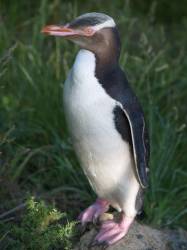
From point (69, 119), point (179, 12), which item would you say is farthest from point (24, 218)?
point (179, 12)

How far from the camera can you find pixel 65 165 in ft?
14.4

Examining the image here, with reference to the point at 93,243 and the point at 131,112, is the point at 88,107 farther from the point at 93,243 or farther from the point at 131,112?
the point at 93,243

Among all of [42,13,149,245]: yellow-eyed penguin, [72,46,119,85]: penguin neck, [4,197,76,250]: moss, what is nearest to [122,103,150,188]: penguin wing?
[42,13,149,245]: yellow-eyed penguin

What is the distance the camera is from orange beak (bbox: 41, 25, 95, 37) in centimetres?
327

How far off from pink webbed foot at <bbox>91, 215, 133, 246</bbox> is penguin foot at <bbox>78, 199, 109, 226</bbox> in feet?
0.38

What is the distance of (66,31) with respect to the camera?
3.29 metres

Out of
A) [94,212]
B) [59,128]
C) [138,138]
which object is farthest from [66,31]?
[59,128]

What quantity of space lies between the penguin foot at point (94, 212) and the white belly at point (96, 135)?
0.21m

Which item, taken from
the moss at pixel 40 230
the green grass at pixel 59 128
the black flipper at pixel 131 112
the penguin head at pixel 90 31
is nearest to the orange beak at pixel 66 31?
the penguin head at pixel 90 31

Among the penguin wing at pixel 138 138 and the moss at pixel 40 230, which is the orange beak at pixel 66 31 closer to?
the penguin wing at pixel 138 138

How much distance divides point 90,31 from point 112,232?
990 mm

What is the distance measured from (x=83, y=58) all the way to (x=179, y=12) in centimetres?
428

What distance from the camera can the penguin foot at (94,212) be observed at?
12.4 feet

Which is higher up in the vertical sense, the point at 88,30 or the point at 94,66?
the point at 88,30
